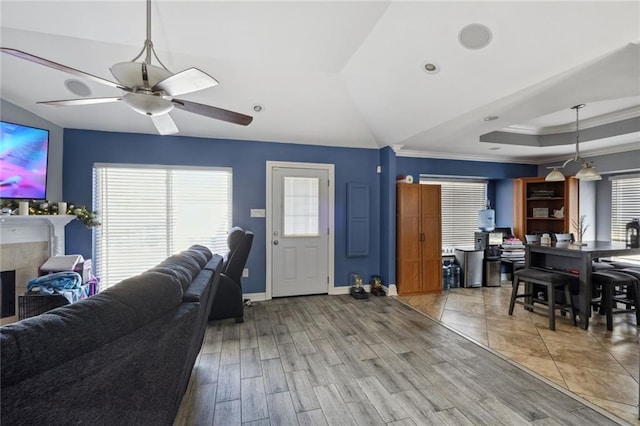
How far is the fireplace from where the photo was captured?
306cm

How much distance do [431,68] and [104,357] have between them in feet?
10.2

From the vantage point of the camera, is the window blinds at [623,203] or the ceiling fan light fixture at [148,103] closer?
the ceiling fan light fixture at [148,103]

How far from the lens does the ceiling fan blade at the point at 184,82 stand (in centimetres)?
168

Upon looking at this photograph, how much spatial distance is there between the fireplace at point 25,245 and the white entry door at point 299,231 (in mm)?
2629

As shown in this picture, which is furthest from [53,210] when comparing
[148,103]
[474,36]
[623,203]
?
[623,203]

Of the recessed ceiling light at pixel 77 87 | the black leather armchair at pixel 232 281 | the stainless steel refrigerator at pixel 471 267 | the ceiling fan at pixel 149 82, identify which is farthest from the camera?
the stainless steel refrigerator at pixel 471 267

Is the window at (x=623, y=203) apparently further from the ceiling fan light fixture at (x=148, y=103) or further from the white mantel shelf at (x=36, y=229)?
the white mantel shelf at (x=36, y=229)

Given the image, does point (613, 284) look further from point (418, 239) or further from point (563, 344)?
point (418, 239)

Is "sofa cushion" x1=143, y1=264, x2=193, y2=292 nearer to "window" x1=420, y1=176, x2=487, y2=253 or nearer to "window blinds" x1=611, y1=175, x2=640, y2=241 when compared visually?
"window" x1=420, y1=176, x2=487, y2=253

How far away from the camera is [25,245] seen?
3.24m

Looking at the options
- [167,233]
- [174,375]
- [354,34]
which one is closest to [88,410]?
[174,375]

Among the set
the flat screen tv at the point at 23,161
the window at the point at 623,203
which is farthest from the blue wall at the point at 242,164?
the window at the point at 623,203

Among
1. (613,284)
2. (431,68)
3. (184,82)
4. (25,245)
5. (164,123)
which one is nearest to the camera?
(184,82)

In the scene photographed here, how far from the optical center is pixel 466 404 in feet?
6.68
